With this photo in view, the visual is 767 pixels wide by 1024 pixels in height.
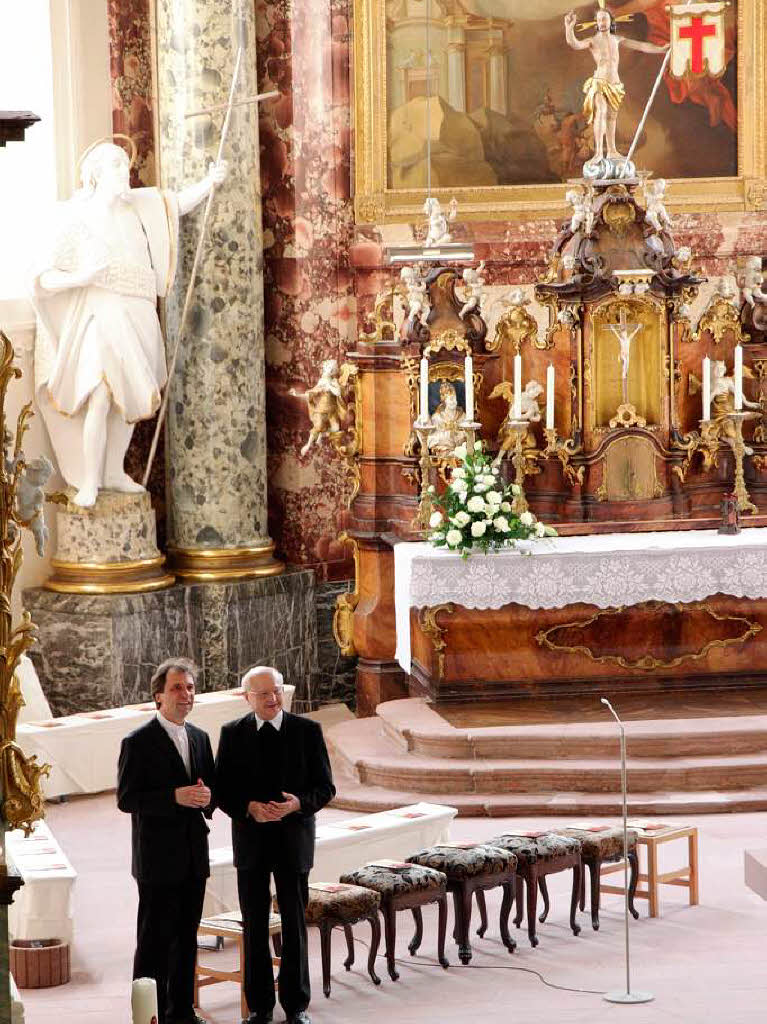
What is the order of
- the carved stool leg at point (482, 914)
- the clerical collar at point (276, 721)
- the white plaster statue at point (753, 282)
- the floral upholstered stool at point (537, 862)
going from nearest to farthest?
the clerical collar at point (276, 721), the floral upholstered stool at point (537, 862), the carved stool leg at point (482, 914), the white plaster statue at point (753, 282)

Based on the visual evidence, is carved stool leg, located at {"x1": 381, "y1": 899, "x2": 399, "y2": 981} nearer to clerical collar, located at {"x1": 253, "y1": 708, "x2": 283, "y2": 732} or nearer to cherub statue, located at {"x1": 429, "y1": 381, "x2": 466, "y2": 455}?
clerical collar, located at {"x1": 253, "y1": 708, "x2": 283, "y2": 732}

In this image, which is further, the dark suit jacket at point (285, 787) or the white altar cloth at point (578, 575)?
the white altar cloth at point (578, 575)

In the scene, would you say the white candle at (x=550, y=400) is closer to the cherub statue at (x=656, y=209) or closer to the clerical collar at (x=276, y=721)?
the cherub statue at (x=656, y=209)

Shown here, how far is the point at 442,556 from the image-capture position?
11.4m

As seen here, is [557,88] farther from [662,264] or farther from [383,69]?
[662,264]

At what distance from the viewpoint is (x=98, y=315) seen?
12.4 metres

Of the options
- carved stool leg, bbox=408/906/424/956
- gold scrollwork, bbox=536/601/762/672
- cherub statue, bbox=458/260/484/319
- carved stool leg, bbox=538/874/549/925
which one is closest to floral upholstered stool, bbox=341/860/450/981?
carved stool leg, bbox=408/906/424/956

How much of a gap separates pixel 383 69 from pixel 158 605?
4.04m

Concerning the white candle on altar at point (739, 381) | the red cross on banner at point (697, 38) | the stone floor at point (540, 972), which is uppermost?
the red cross on banner at point (697, 38)

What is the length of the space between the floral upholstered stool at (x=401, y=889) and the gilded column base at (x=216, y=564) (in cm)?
511

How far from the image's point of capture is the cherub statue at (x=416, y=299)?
1217cm

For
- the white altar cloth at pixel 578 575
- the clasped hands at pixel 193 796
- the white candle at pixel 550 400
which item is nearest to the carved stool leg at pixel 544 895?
the clasped hands at pixel 193 796

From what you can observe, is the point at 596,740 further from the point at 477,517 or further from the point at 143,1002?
the point at 143,1002

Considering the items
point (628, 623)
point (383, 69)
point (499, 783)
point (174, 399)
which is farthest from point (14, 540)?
point (383, 69)
